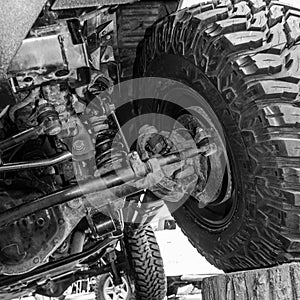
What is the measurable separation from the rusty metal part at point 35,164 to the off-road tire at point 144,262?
1318 millimetres

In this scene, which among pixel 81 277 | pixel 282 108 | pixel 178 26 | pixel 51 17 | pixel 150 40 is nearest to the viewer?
pixel 282 108

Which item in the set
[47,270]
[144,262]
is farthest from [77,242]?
[144,262]

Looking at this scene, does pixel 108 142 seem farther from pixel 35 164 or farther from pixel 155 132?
pixel 35 164

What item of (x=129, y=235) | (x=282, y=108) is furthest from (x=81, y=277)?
(x=282, y=108)

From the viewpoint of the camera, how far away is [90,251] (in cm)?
295

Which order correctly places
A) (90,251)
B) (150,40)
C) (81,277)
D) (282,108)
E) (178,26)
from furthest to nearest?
(81,277), (90,251), (150,40), (178,26), (282,108)

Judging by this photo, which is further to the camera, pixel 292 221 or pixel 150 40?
pixel 150 40

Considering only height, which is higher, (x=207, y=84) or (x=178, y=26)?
(x=178, y=26)

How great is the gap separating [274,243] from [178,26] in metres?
0.88

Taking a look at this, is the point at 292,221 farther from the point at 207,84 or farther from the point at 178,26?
the point at 178,26

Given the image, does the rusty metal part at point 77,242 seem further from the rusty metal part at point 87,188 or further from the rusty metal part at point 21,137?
the rusty metal part at point 21,137

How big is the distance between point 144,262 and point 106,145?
1.41 metres

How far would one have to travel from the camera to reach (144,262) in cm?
385

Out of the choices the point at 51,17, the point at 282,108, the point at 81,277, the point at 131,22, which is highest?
the point at 131,22
